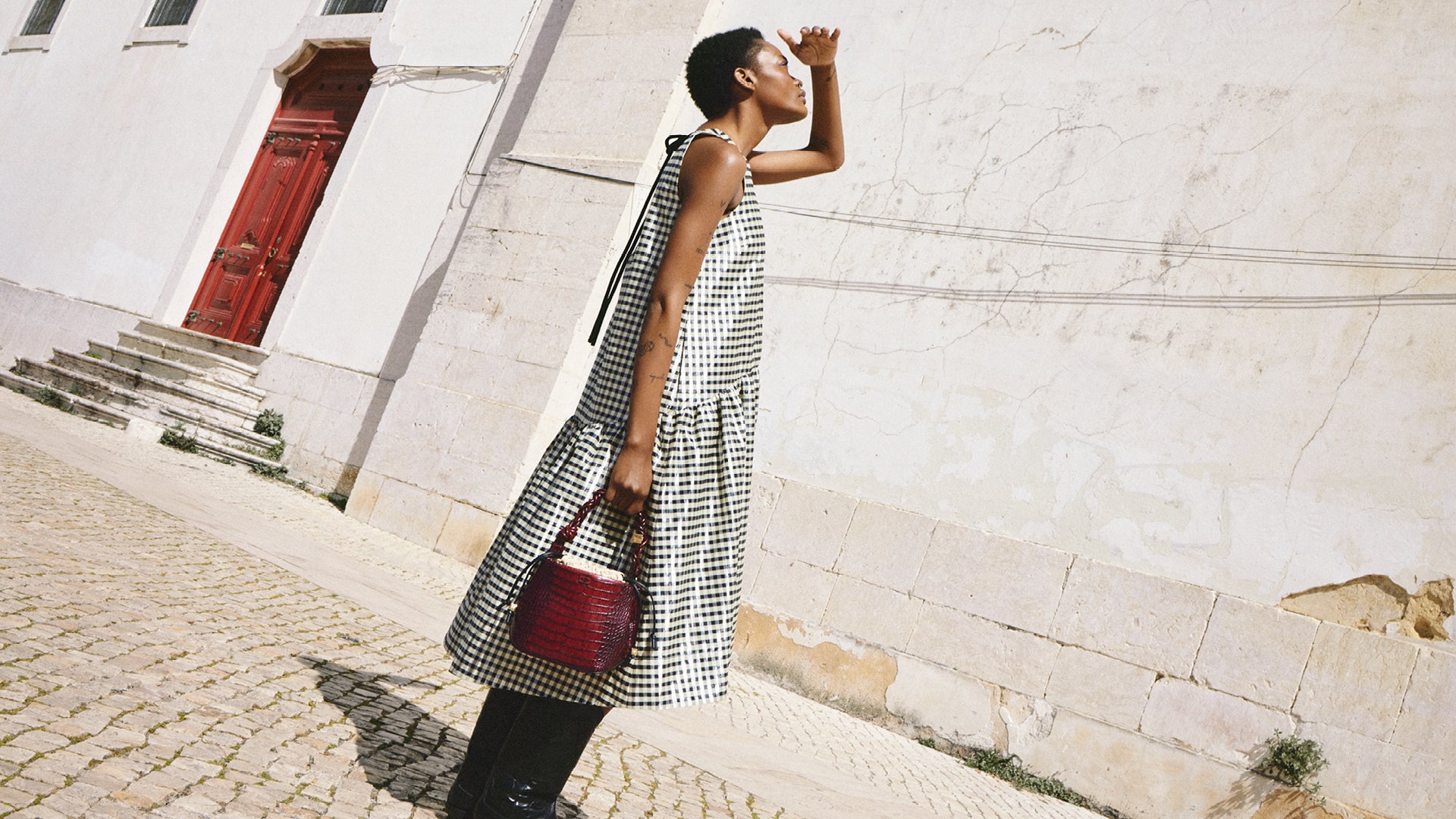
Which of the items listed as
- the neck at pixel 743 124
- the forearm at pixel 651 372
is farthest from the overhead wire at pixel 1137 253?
the forearm at pixel 651 372

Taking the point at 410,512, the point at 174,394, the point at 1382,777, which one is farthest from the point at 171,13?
the point at 1382,777

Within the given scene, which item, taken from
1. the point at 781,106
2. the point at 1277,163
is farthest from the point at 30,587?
the point at 1277,163

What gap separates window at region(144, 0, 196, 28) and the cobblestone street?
8123mm

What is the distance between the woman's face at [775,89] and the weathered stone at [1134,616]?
12.4 feet

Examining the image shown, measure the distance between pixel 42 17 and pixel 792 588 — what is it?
1422 centimetres

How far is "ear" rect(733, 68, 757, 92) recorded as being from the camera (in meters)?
2.29

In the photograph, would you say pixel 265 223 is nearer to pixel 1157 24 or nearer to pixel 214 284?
pixel 214 284

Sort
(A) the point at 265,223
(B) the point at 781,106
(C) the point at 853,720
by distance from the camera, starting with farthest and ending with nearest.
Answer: (A) the point at 265,223 → (C) the point at 853,720 → (B) the point at 781,106

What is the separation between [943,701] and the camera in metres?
5.59

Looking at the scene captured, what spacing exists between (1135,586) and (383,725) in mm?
3716

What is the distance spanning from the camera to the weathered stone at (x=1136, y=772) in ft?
16.0

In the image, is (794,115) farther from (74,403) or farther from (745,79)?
(74,403)

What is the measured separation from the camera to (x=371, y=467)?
788 centimetres

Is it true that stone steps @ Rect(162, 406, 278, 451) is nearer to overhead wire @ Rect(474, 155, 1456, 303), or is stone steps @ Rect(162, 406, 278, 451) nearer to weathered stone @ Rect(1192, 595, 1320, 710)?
overhead wire @ Rect(474, 155, 1456, 303)
